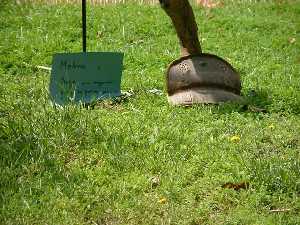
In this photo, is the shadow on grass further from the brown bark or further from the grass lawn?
the brown bark

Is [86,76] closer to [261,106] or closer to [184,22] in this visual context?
[184,22]

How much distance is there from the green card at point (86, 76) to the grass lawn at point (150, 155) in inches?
6.4

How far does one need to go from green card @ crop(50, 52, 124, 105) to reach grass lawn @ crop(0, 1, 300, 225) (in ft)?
0.53

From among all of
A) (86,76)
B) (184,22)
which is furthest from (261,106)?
(86,76)

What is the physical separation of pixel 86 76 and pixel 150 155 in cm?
157

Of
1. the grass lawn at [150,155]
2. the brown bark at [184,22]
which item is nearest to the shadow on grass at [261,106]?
the grass lawn at [150,155]

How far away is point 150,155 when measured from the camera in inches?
158

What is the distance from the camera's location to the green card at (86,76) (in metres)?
5.02

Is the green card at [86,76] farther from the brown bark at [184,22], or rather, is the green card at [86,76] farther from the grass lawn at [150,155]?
the brown bark at [184,22]

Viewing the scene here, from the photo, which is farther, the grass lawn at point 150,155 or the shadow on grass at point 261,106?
the shadow on grass at point 261,106

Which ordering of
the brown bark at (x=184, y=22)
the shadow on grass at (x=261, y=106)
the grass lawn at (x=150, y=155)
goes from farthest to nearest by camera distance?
1. the brown bark at (x=184, y=22)
2. the shadow on grass at (x=261, y=106)
3. the grass lawn at (x=150, y=155)

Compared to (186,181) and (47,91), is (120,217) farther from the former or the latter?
(47,91)

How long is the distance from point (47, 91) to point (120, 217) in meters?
1.92

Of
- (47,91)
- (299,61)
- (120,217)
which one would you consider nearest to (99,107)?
(47,91)
